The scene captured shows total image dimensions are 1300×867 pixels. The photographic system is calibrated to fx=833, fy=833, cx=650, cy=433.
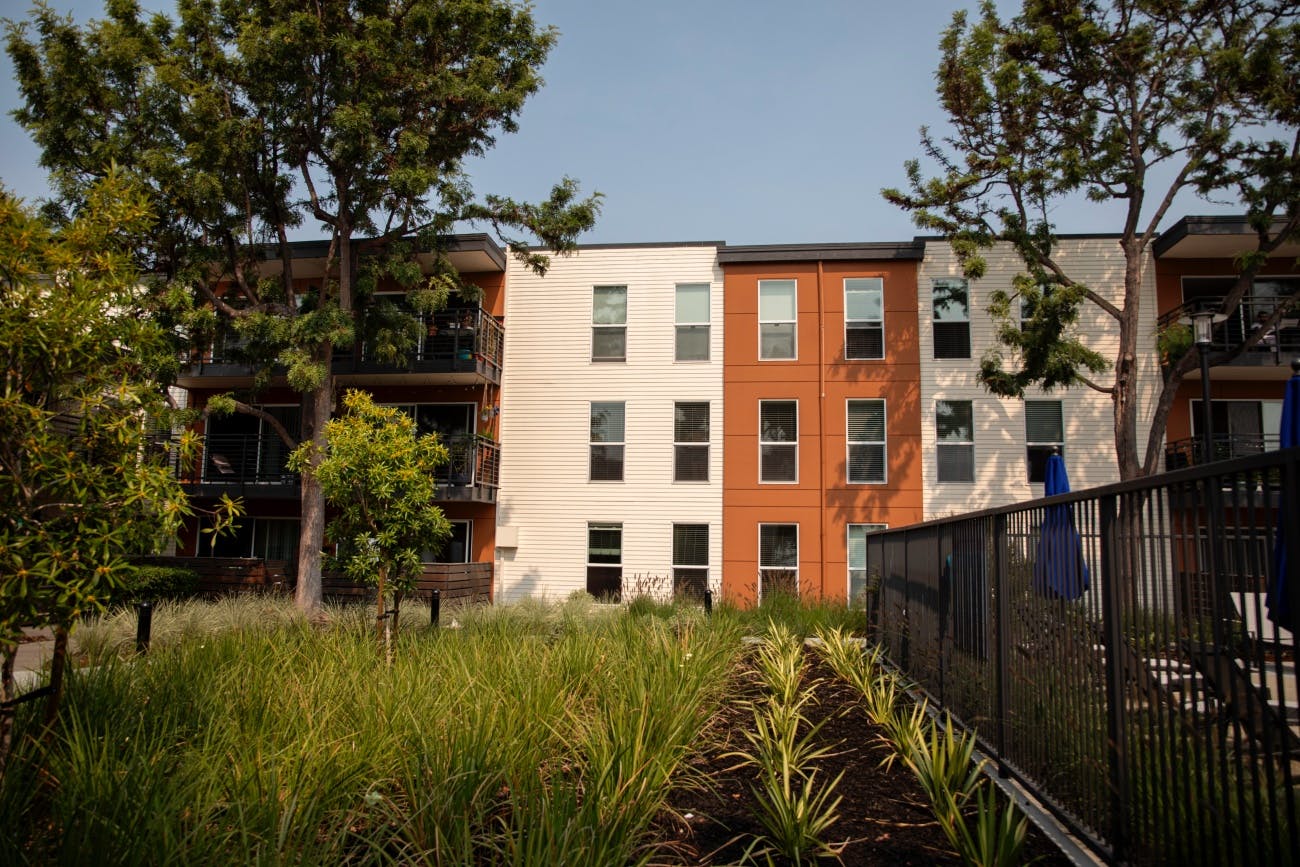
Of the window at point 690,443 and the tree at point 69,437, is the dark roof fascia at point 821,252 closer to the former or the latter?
the window at point 690,443

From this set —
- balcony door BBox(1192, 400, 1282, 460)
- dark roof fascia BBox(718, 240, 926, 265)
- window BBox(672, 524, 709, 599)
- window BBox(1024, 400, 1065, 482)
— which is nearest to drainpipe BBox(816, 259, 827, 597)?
dark roof fascia BBox(718, 240, 926, 265)

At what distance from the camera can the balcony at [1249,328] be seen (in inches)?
729

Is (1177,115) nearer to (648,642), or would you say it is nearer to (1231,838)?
(648,642)

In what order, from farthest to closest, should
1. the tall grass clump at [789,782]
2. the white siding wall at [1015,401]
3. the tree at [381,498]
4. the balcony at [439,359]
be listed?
the balcony at [439,359]
the white siding wall at [1015,401]
the tree at [381,498]
the tall grass clump at [789,782]

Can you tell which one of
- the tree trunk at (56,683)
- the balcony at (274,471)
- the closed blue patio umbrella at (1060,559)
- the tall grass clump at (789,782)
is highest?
the balcony at (274,471)

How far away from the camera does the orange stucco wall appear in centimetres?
2017

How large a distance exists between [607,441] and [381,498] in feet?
41.8

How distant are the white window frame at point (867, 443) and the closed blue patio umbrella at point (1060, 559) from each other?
16228 mm

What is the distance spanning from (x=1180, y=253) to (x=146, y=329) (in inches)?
870

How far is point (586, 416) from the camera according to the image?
2164 centimetres

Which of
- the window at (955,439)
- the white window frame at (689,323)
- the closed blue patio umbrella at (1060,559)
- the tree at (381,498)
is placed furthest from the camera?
the white window frame at (689,323)

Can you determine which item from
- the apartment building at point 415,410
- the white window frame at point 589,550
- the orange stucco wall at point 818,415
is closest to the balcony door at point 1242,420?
the orange stucco wall at point 818,415

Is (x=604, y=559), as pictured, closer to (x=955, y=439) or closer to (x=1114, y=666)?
(x=955, y=439)

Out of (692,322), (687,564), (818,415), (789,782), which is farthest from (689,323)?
(789,782)
